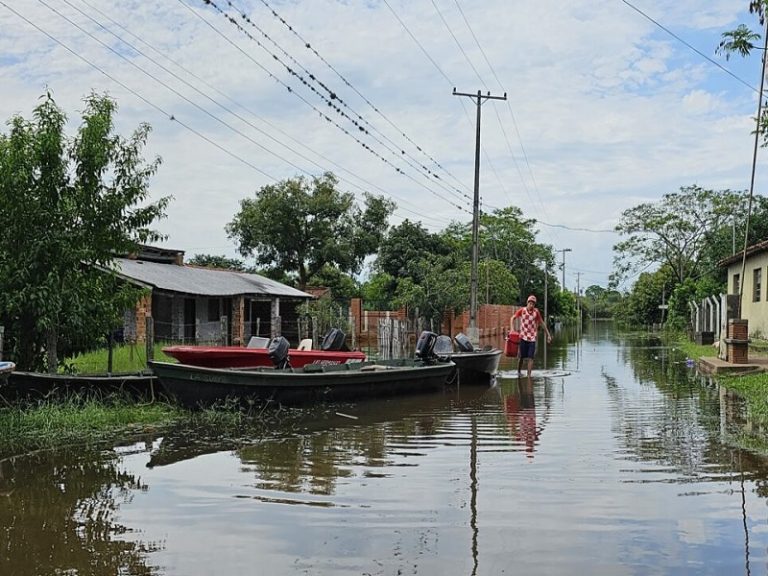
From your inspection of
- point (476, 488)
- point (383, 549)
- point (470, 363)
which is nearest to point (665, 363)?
point (470, 363)

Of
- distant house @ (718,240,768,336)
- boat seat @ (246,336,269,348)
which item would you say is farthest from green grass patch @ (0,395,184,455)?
distant house @ (718,240,768,336)

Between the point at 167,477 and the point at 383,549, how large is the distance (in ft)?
10.8

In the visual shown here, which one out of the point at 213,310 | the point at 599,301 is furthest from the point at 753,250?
the point at 599,301

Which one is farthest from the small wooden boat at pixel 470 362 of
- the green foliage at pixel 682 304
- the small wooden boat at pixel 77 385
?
the green foliage at pixel 682 304

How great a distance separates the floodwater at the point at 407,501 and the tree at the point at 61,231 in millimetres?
3567

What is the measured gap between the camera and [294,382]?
42.2 feet

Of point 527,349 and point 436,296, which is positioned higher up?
point 436,296

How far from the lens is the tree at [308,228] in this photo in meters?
43.8

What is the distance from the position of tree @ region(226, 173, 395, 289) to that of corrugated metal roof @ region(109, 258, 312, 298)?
26.8 ft

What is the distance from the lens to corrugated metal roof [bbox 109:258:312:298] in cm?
2598

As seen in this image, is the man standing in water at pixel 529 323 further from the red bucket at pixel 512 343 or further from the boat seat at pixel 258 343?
the boat seat at pixel 258 343

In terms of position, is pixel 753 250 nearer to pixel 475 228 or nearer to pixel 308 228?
pixel 475 228

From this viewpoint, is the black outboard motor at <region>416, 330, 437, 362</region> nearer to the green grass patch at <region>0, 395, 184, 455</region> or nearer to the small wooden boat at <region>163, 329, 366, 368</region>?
the small wooden boat at <region>163, 329, 366, 368</region>

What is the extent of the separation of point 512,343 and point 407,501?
13139mm
